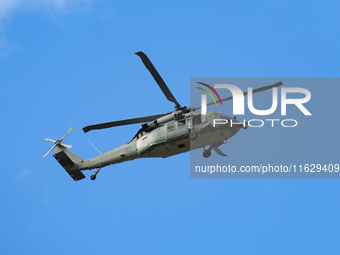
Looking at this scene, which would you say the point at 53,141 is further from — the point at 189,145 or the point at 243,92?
the point at 243,92

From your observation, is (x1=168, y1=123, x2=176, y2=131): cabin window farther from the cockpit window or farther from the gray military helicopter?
the cockpit window

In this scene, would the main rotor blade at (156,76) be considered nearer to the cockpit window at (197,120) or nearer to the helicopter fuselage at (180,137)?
the helicopter fuselage at (180,137)

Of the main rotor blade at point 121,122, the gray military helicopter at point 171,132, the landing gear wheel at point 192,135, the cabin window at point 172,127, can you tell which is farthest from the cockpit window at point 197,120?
the main rotor blade at point 121,122

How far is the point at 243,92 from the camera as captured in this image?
24.2 meters

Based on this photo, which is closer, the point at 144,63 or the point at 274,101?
the point at 144,63

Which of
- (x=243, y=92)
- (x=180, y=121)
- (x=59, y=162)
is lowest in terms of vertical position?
(x=59, y=162)

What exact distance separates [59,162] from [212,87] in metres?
11.9

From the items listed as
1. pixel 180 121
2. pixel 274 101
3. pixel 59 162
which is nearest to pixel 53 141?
pixel 59 162

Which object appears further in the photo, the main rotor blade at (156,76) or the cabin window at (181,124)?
the cabin window at (181,124)

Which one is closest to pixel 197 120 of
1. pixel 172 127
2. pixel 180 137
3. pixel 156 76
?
pixel 180 137

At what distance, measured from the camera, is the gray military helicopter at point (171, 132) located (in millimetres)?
23688

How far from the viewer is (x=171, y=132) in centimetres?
2434

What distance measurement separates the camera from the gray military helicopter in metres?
23.7
